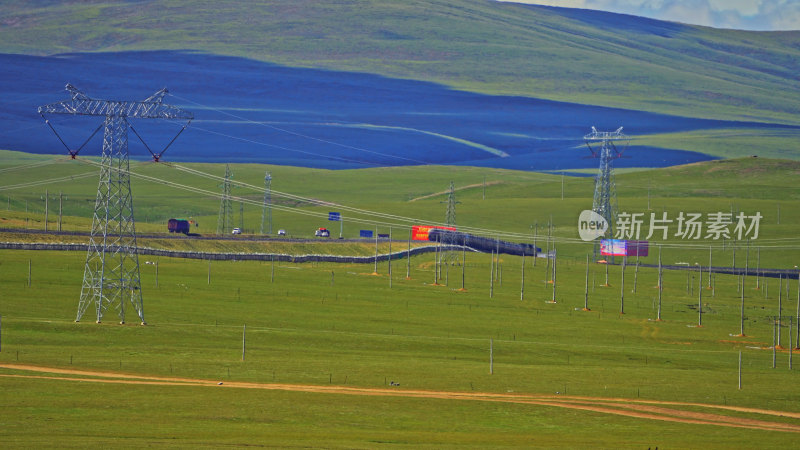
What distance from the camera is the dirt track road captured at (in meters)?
55.9

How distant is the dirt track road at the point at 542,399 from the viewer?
183 ft

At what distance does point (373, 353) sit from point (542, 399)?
1723 cm

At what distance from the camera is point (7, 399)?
4938cm

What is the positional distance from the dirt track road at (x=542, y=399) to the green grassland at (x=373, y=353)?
3.48ft

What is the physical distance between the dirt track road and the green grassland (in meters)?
1.06

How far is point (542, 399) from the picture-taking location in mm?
59781

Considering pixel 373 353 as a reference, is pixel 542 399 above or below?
below

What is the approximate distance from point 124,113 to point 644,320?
54.1m

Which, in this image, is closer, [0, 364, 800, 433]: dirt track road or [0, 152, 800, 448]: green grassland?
[0, 152, 800, 448]: green grassland

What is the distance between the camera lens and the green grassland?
159 feet

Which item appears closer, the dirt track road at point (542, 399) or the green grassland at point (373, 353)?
the green grassland at point (373, 353)

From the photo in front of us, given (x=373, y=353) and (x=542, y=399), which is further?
(x=373, y=353)

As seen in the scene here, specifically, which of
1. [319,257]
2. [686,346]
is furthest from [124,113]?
[319,257]

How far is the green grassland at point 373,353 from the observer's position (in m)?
48.5
